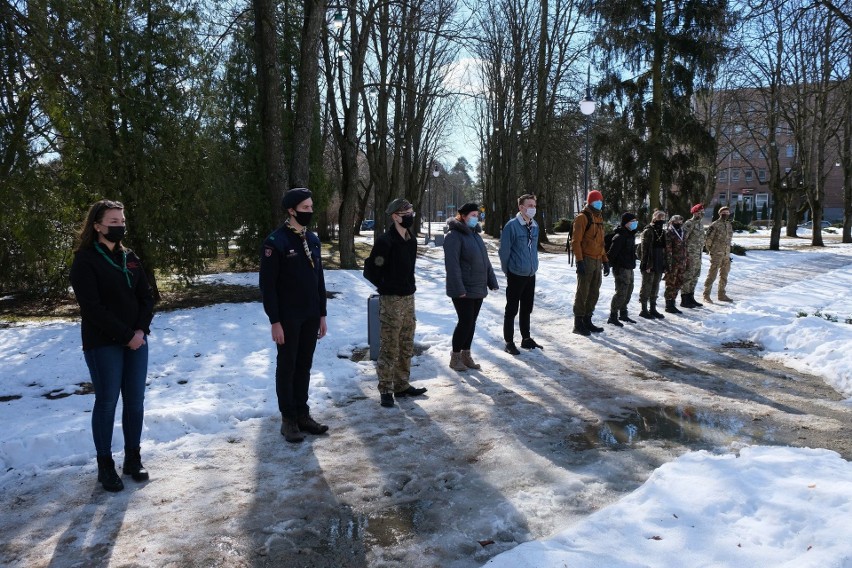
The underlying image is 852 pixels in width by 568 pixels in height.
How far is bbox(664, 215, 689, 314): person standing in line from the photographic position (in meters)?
11.2

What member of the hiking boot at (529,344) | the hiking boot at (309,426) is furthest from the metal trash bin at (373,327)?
the hiking boot at (309,426)

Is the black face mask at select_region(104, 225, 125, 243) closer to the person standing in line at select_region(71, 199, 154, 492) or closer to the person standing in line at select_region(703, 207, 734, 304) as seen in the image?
the person standing in line at select_region(71, 199, 154, 492)

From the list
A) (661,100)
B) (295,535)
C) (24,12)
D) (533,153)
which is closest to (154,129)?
(24,12)

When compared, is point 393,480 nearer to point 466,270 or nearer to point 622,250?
point 466,270

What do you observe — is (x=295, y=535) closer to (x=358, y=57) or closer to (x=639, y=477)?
(x=639, y=477)

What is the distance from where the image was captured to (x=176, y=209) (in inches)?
456

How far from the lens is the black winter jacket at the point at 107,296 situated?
4.09 m

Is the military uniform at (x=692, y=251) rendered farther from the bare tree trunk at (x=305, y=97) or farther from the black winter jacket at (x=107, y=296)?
the black winter jacket at (x=107, y=296)

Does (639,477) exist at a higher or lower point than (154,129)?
lower

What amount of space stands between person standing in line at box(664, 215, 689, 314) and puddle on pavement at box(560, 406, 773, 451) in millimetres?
5873

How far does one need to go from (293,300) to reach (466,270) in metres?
2.79

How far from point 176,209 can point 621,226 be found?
801cm

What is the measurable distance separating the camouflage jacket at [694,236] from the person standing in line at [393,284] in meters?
7.61

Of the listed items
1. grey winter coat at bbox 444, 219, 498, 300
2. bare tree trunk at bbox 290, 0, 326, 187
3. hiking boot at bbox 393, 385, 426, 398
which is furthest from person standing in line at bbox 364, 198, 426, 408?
bare tree trunk at bbox 290, 0, 326, 187
